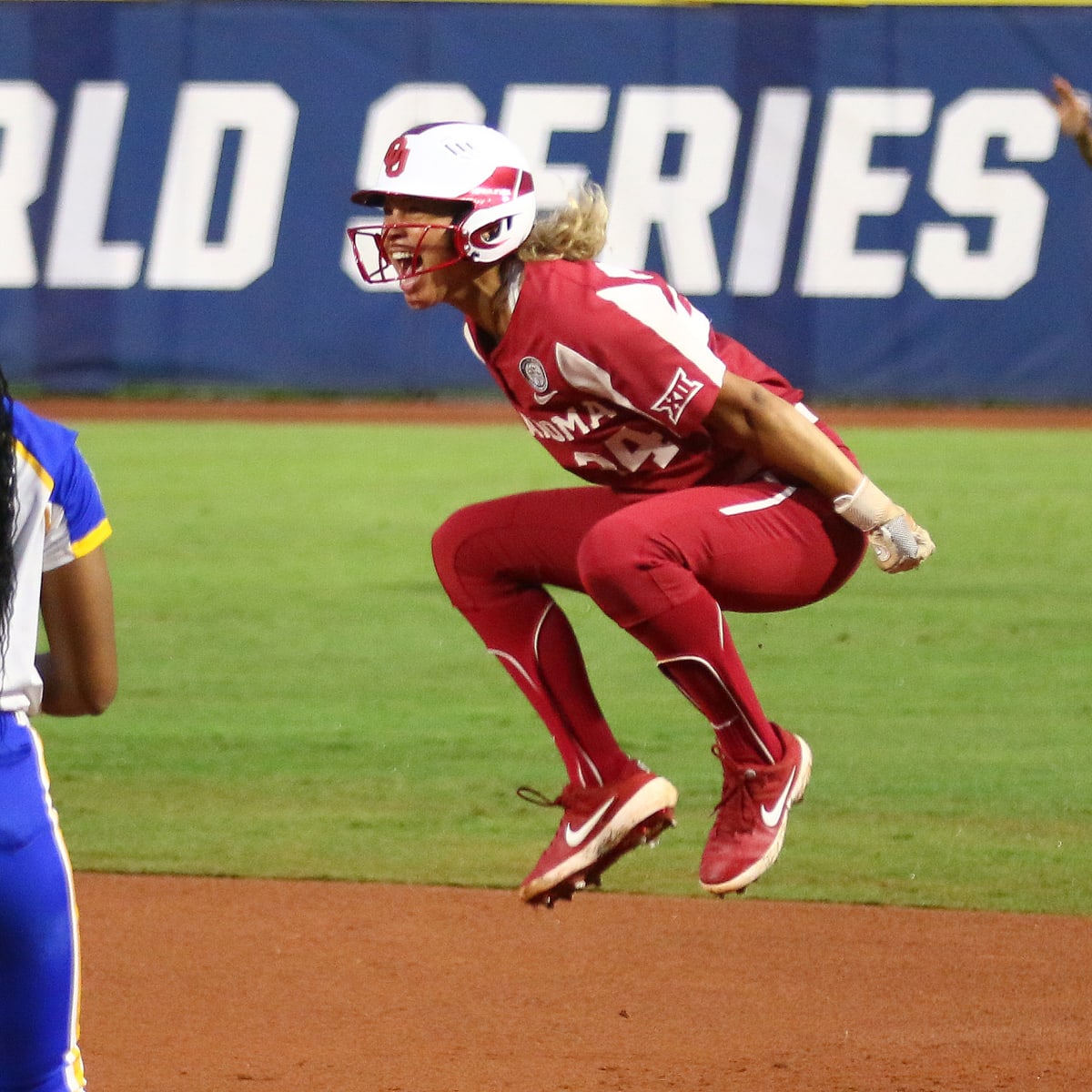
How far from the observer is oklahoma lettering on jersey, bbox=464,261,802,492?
422cm

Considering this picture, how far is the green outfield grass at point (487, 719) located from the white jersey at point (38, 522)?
3902mm

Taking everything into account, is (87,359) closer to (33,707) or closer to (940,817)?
(940,817)

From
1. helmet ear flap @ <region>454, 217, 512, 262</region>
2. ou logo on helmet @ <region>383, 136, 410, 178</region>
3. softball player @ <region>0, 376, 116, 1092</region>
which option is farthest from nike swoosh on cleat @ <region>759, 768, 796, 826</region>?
softball player @ <region>0, 376, 116, 1092</region>

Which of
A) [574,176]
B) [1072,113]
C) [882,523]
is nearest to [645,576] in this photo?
[882,523]

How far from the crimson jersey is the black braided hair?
167 centimetres

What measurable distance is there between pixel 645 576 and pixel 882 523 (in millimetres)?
541

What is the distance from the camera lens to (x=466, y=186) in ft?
14.1

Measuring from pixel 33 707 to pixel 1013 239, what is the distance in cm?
1744

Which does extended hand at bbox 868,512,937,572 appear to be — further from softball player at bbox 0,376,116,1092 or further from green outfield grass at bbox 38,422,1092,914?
green outfield grass at bbox 38,422,1092,914

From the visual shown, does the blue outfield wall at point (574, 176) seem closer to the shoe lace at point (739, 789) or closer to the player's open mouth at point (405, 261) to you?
the shoe lace at point (739, 789)

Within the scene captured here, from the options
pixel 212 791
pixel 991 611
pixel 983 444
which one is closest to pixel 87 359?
pixel 983 444

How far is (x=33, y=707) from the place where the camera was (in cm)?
296

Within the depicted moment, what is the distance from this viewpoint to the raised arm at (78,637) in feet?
9.55

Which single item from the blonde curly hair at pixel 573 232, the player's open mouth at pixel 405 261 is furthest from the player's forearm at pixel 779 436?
the player's open mouth at pixel 405 261
